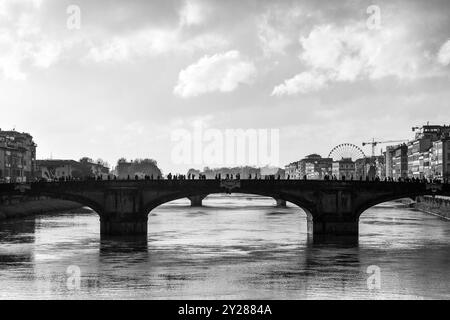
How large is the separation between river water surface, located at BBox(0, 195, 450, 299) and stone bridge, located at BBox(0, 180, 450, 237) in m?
2.74

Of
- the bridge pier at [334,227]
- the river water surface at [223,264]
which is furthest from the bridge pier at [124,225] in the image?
the bridge pier at [334,227]

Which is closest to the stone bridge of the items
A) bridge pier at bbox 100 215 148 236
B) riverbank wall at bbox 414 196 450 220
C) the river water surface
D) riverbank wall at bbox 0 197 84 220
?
bridge pier at bbox 100 215 148 236

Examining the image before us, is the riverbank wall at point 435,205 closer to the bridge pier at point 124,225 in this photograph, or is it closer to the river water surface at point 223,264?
the river water surface at point 223,264

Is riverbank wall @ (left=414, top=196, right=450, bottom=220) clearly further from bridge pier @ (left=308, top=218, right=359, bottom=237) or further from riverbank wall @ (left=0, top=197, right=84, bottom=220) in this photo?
riverbank wall @ (left=0, top=197, right=84, bottom=220)

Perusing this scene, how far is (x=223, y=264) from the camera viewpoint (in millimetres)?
54125

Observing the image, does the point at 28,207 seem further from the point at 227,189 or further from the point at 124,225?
the point at 227,189

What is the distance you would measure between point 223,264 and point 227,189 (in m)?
21.4

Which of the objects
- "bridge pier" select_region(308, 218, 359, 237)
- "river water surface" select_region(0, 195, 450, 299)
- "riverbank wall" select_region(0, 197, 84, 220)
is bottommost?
"river water surface" select_region(0, 195, 450, 299)

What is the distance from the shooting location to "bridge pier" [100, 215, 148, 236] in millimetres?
72750

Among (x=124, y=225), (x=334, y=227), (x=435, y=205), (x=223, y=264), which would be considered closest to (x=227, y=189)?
(x=124, y=225)

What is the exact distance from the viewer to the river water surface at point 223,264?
141 feet
